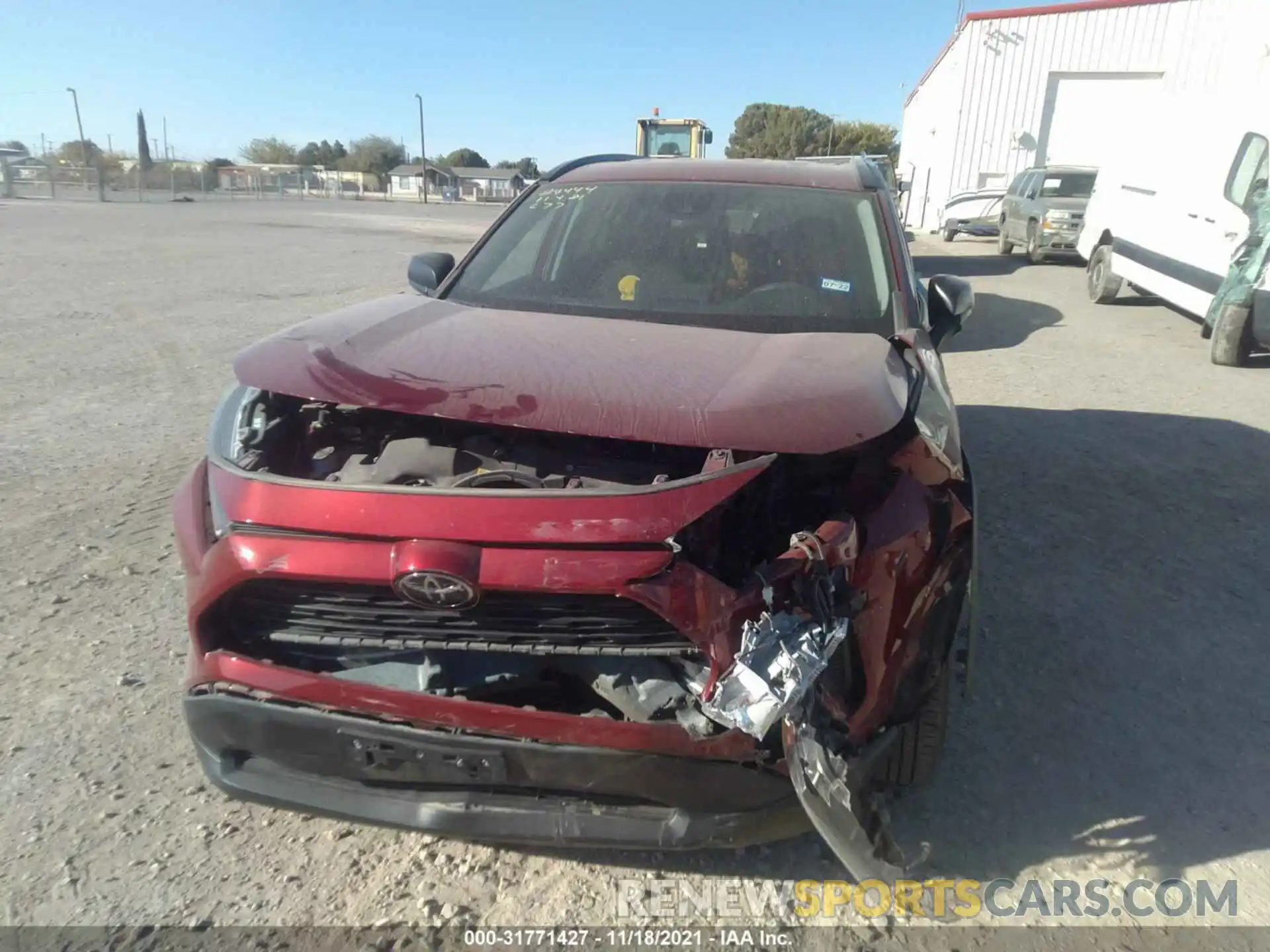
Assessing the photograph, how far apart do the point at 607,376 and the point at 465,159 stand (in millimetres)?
108884

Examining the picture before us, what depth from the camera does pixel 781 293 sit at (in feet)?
10.9

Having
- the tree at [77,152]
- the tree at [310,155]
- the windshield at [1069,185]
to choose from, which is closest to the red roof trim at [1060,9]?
the windshield at [1069,185]

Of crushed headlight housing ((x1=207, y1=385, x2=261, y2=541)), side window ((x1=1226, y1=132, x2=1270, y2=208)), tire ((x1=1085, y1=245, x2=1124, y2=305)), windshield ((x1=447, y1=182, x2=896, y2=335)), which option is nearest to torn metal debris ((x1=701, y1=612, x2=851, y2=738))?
crushed headlight housing ((x1=207, y1=385, x2=261, y2=541))

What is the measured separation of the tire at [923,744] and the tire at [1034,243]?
1705cm

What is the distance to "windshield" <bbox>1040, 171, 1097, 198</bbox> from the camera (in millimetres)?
17812

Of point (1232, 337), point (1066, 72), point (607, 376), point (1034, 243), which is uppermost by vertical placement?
point (1066, 72)

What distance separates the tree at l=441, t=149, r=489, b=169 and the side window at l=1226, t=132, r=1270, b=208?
3971 inches

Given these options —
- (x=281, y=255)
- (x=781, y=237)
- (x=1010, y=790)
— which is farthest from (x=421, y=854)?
(x=281, y=255)

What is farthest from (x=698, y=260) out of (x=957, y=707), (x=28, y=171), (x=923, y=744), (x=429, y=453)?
(x=28, y=171)

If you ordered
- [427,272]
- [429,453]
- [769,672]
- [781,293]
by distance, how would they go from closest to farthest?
[769,672]
[429,453]
[781,293]
[427,272]

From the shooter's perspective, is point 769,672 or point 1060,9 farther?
point 1060,9

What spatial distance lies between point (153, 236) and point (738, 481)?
21.9 meters

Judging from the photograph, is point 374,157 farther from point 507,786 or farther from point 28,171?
point 507,786

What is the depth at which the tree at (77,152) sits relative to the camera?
214 feet
